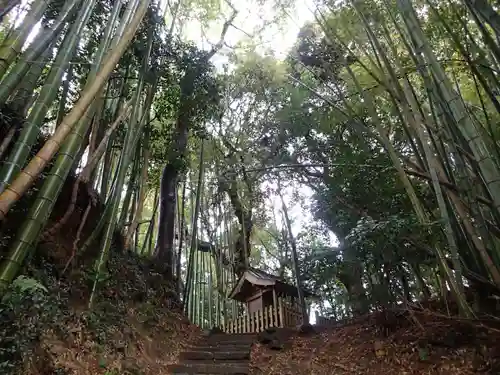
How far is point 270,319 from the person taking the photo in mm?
7723

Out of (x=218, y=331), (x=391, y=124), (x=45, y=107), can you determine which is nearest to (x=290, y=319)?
(x=218, y=331)

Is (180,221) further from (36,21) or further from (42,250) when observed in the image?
(36,21)

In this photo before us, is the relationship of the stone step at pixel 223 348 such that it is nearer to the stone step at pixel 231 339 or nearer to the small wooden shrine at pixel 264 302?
the stone step at pixel 231 339

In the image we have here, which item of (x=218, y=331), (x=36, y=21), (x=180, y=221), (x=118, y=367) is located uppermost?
(x=180, y=221)

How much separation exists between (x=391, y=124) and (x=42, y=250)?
5777mm

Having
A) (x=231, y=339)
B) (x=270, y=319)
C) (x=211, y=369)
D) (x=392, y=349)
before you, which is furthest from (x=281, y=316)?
(x=392, y=349)

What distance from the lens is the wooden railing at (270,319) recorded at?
7.63m

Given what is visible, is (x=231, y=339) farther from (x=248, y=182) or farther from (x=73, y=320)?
(x=248, y=182)

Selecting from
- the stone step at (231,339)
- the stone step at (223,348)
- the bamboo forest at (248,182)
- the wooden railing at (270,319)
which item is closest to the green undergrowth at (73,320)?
the bamboo forest at (248,182)

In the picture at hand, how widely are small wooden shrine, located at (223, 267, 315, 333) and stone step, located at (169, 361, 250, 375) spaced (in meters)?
2.96

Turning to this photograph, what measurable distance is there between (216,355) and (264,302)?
3459mm

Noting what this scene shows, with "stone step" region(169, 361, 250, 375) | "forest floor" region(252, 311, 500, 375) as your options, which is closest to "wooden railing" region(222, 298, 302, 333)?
"forest floor" region(252, 311, 500, 375)

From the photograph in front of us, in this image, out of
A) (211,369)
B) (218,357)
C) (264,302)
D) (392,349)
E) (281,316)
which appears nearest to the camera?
(392,349)

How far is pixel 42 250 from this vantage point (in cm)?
407
